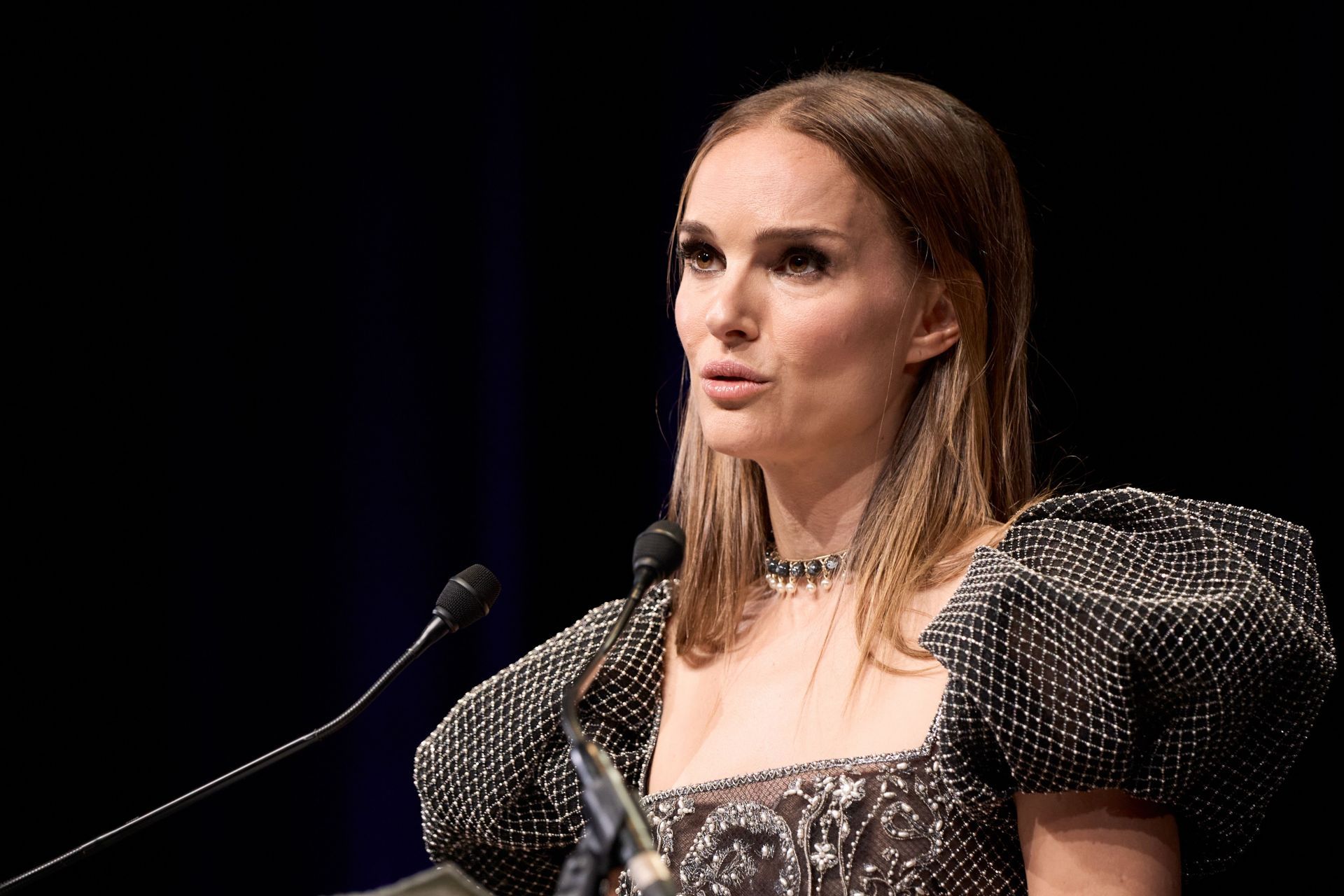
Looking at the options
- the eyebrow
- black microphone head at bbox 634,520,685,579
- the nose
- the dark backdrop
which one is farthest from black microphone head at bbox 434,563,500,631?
the dark backdrop

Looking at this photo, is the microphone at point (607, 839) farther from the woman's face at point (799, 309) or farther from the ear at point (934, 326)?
the ear at point (934, 326)

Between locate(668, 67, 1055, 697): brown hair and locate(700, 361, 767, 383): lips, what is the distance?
0.69 feet

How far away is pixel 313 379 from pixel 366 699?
1.36 m

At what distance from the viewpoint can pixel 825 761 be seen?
1.44 m

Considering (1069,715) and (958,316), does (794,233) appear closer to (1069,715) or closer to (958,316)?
(958,316)

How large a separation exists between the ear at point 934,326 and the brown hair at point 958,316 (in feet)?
0.04

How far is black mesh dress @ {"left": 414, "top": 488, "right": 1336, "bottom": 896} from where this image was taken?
1.21 m

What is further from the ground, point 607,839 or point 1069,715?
point 607,839

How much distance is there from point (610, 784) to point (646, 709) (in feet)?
→ 2.93

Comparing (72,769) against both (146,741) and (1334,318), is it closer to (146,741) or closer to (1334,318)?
(146,741)

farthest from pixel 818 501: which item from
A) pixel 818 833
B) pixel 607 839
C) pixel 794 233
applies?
pixel 607 839

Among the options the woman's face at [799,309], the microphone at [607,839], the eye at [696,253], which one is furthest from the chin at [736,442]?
the microphone at [607,839]

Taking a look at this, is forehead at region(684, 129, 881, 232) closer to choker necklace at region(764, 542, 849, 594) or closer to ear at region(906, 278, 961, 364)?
ear at region(906, 278, 961, 364)

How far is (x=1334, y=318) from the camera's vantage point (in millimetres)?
1777
